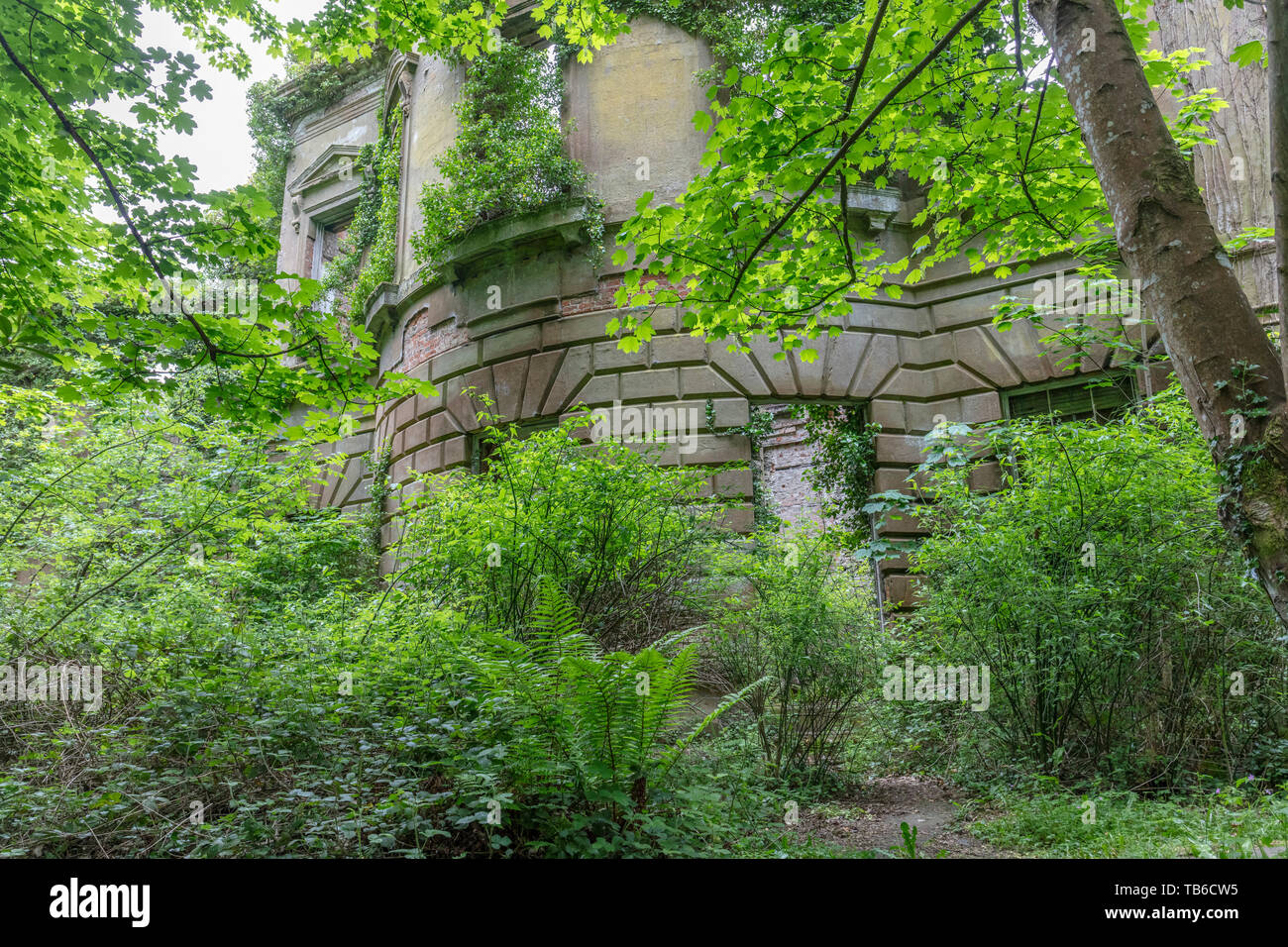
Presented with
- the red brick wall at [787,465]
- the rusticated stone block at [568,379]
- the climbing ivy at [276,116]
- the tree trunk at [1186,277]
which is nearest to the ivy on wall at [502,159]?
the rusticated stone block at [568,379]

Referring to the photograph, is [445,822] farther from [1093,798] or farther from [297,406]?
[297,406]

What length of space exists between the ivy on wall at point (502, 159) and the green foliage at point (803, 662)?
24.0ft

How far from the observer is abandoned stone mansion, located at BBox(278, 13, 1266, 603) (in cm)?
1067

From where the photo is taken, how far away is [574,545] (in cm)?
643

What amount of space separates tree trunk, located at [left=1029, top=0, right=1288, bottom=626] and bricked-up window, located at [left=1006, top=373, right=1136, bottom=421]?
22.2 feet

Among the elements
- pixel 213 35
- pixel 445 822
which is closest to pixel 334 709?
pixel 445 822

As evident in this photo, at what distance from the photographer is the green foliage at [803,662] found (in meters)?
5.87

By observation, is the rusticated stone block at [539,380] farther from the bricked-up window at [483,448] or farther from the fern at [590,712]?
the fern at [590,712]

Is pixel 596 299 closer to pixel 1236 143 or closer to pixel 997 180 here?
pixel 997 180

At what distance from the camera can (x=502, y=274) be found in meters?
12.2

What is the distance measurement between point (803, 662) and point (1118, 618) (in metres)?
2.12

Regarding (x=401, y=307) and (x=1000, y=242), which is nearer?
(x=1000, y=242)

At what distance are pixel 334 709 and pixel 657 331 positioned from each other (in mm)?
7549

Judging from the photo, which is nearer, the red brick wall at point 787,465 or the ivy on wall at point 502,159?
the ivy on wall at point 502,159
